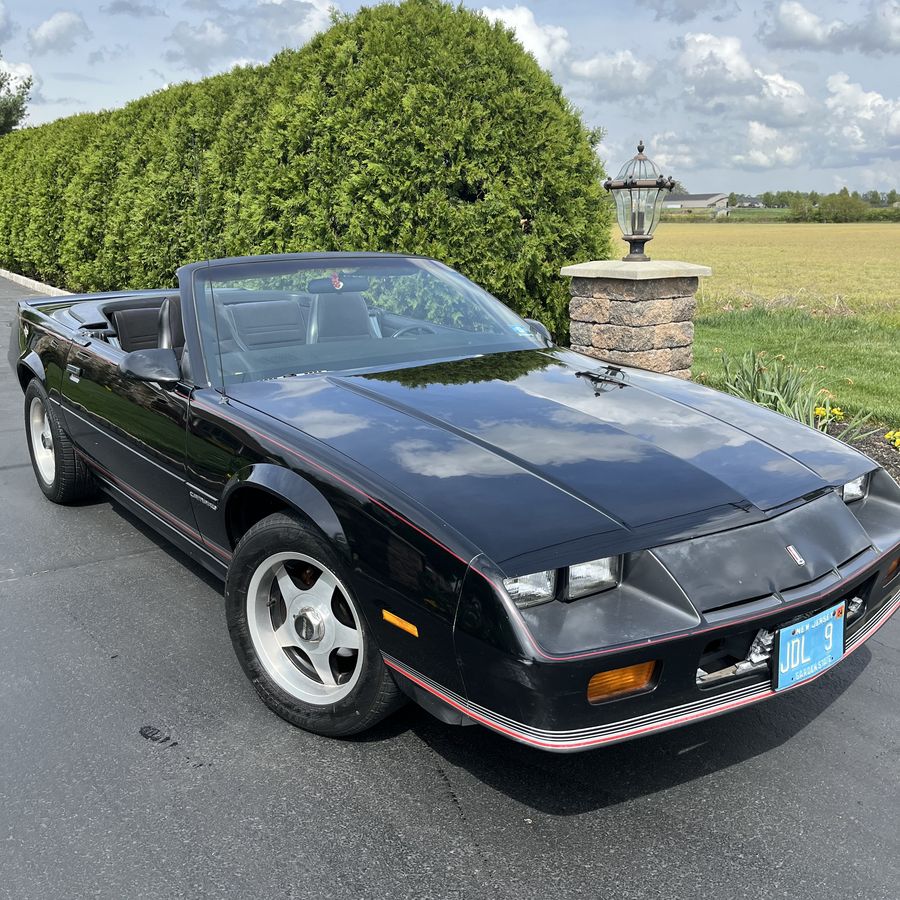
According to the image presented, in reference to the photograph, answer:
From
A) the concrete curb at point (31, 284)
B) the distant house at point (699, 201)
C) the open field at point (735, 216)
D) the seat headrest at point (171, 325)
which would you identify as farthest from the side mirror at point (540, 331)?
the distant house at point (699, 201)

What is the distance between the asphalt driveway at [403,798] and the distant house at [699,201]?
8942cm

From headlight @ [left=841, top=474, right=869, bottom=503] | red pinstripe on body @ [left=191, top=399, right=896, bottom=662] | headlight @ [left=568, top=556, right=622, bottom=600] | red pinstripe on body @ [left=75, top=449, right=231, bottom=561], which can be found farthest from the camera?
red pinstripe on body @ [left=75, top=449, right=231, bottom=561]

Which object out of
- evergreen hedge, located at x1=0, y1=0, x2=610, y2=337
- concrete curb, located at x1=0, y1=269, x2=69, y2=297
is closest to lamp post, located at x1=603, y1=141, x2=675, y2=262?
evergreen hedge, located at x1=0, y1=0, x2=610, y2=337

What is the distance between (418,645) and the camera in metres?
2.29

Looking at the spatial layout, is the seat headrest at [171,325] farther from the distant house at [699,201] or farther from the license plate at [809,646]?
the distant house at [699,201]

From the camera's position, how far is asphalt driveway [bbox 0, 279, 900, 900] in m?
2.19

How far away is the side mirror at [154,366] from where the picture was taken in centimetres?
336

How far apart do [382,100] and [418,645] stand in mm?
6540

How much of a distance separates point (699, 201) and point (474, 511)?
325 ft

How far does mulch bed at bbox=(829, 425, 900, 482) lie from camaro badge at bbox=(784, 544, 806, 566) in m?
3.27

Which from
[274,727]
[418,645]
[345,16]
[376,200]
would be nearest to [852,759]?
[418,645]

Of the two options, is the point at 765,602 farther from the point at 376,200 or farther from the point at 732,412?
the point at 376,200

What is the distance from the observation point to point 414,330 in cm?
386

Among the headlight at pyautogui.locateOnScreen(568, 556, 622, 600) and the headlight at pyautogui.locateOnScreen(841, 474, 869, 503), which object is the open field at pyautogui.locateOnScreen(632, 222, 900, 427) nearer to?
the headlight at pyautogui.locateOnScreen(841, 474, 869, 503)
